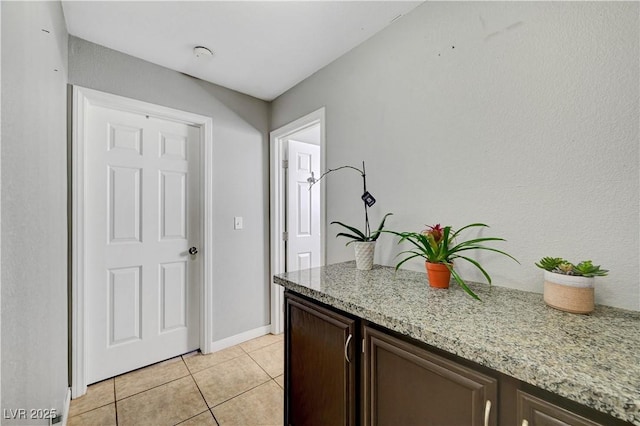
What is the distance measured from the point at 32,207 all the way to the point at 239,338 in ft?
6.30

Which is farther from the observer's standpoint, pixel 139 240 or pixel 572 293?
pixel 139 240

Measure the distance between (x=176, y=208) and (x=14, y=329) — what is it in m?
1.48

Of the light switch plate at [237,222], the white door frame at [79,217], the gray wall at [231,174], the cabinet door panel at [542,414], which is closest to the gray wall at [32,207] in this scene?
the white door frame at [79,217]

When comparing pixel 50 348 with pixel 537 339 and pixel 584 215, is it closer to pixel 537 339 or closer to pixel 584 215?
pixel 537 339

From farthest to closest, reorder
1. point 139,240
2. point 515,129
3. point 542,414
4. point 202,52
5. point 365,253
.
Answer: point 139,240 → point 202,52 → point 365,253 → point 515,129 → point 542,414

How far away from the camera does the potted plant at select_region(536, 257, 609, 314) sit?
0.82 metres

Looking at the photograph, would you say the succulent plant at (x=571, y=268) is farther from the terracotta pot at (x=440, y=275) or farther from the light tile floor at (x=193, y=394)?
the light tile floor at (x=193, y=394)

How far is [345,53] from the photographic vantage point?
1.88 meters

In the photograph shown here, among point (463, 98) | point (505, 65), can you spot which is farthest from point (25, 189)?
point (505, 65)

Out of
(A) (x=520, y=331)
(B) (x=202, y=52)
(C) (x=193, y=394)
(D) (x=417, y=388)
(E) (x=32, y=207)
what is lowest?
(C) (x=193, y=394)

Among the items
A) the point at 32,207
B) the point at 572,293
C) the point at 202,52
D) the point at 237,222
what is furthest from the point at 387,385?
the point at 202,52

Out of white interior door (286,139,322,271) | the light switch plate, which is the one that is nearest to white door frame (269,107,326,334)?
white interior door (286,139,322,271)

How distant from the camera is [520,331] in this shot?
0.71m

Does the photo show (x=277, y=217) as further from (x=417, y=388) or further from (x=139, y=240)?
(x=417, y=388)
